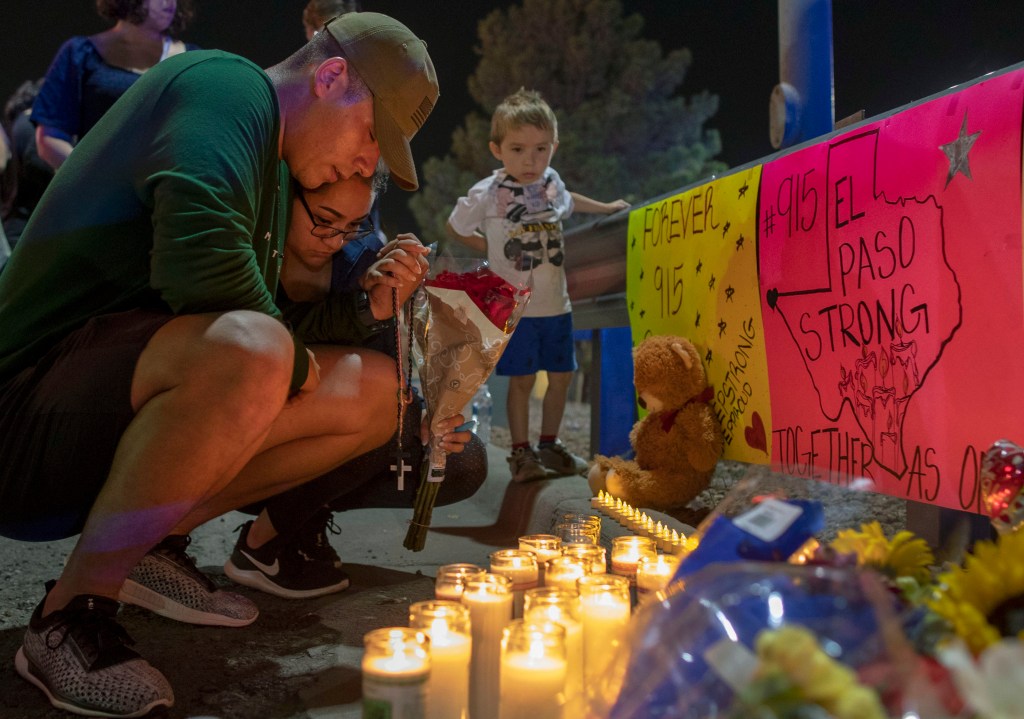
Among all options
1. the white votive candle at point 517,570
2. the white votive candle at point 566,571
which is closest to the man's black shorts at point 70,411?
the white votive candle at point 517,570

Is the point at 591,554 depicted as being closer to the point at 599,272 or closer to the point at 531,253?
the point at 531,253

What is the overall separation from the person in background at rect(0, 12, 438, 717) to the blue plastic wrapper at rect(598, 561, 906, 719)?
109 centimetres

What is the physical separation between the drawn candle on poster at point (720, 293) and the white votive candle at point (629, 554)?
85 centimetres

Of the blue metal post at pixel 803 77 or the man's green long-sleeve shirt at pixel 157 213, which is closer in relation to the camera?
the man's green long-sleeve shirt at pixel 157 213

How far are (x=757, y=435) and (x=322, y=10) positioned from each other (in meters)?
2.60

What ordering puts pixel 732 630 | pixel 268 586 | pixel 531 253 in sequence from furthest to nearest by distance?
pixel 531 253 → pixel 268 586 → pixel 732 630

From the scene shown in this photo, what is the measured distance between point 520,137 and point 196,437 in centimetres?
255

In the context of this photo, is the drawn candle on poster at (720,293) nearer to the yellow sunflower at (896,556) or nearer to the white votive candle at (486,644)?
the white votive candle at (486,644)

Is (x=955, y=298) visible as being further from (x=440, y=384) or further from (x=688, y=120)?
(x=688, y=120)

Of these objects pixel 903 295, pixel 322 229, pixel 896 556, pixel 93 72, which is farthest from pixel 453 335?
pixel 93 72

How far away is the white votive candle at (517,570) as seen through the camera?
174 cm

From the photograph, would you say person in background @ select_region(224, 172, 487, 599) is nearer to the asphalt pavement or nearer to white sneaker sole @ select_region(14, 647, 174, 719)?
the asphalt pavement

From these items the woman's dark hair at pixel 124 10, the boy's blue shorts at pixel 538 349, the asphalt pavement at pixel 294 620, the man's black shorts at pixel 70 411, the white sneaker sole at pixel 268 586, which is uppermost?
the woman's dark hair at pixel 124 10

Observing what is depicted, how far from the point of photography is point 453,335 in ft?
7.59
